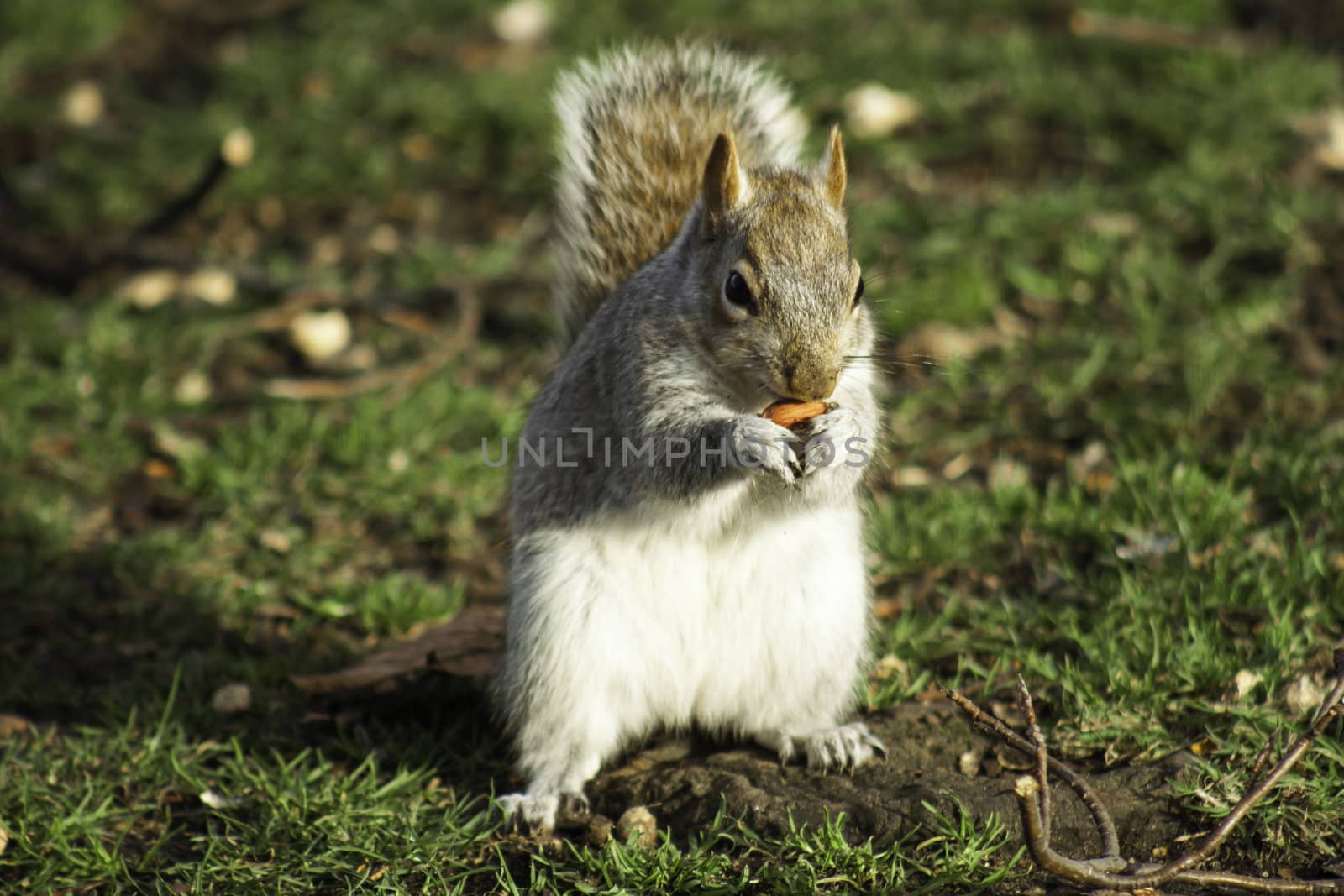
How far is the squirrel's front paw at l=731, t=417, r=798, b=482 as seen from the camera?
2.02m

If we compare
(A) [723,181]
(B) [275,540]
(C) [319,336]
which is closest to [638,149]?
(A) [723,181]

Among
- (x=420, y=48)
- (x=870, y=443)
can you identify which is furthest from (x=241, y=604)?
(x=420, y=48)

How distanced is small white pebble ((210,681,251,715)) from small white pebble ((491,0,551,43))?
3.25 m

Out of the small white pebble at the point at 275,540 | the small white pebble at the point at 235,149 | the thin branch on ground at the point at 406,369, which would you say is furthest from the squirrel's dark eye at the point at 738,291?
the small white pebble at the point at 235,149

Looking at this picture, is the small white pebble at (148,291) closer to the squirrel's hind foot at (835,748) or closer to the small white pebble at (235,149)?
the small white pebble at (235,149)

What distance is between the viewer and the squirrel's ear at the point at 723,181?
7.09 ft

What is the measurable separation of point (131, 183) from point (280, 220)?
0.56 m

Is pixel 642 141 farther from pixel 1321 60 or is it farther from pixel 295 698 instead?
pixel 1321 60

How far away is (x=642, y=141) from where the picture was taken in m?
2.60

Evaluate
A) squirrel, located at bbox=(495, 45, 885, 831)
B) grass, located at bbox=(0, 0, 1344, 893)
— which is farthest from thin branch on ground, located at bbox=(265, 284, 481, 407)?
squirrel, located at bbox=(495, 45, 885, 831)

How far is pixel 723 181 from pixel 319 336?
2007 mm

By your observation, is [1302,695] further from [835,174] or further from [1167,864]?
[835,174]

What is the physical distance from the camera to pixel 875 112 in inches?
172

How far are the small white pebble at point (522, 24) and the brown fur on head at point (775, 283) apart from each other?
→ 319cm
